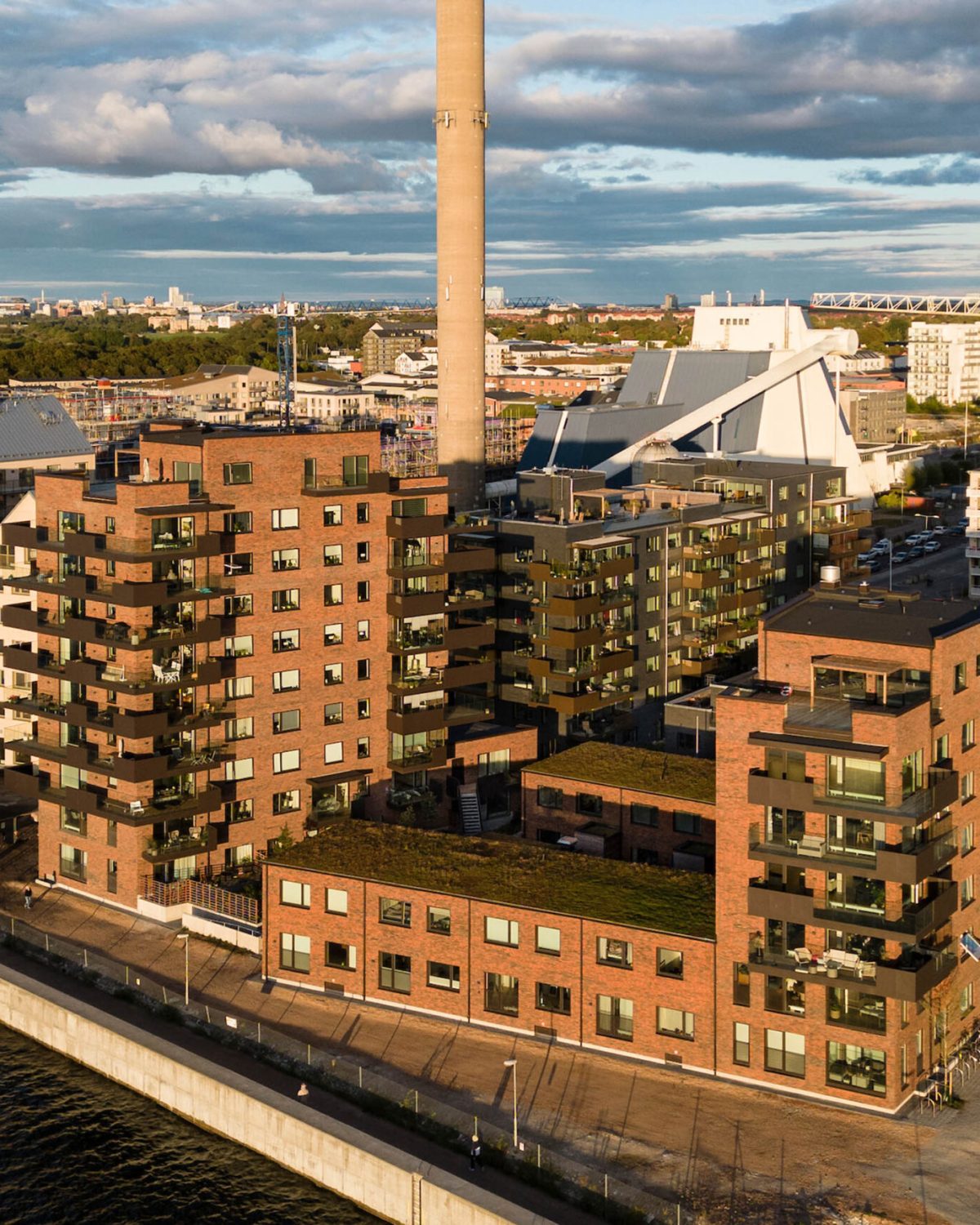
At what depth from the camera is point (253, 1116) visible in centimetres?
5316

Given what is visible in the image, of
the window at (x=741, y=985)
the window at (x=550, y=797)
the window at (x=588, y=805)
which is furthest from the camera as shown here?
the window at (x=550, y=797)

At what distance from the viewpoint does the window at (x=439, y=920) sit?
59.0 metres

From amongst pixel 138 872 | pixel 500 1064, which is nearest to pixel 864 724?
pixel 500 1064

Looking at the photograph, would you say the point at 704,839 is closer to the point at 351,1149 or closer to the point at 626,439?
the point at 351,1149

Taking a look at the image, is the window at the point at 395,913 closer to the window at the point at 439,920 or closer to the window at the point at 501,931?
the window at the point at 439,920

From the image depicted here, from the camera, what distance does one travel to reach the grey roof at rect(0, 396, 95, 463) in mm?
134875

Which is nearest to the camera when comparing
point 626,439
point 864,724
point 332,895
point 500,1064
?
point 864,724

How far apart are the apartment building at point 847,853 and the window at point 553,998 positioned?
5.58 m

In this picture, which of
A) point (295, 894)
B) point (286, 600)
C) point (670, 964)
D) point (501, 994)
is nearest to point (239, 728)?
point (286, 600)

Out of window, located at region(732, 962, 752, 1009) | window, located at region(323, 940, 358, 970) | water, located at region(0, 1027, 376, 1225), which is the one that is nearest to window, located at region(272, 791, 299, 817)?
window, located at region(323, 940, 358, 970)

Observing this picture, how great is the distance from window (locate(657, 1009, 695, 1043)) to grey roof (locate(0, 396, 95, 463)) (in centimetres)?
9305

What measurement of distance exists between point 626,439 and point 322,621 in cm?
9095

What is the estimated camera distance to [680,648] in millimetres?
100312

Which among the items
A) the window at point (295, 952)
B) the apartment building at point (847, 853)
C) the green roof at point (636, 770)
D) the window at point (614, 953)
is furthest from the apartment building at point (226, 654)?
the apartment building at point (847, 853)
